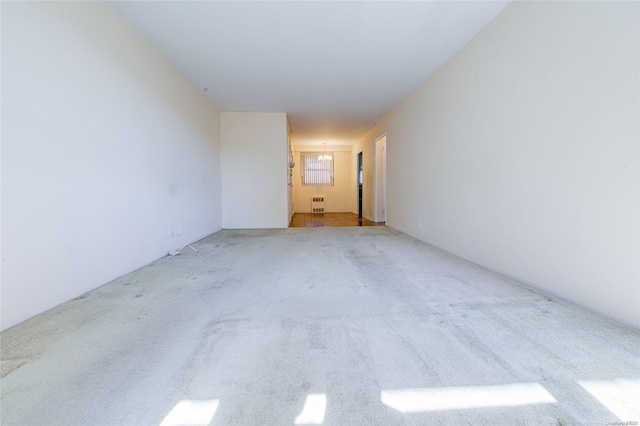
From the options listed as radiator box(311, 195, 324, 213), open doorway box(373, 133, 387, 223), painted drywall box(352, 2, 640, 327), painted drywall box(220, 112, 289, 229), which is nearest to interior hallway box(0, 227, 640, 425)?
painted drywall box(352, 2, 640, 327)

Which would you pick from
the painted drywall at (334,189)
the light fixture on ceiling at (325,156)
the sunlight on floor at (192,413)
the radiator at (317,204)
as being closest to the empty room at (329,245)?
the sunlight on floor at (192,413)

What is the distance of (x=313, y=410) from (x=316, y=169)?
9.41 meters

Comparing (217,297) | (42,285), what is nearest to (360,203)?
(217,297)

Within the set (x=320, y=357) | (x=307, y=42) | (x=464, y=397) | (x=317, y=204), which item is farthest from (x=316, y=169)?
(x=464, y=397)

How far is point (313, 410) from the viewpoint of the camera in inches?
36.9

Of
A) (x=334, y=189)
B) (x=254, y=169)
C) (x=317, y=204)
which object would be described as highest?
(x=254, y=169)

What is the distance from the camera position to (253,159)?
18.9 feet

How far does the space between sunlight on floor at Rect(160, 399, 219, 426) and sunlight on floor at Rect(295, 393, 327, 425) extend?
32 cm

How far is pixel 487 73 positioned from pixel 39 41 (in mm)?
3665

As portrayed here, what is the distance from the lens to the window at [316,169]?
9.95 meters

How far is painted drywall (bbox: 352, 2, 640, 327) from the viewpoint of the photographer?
1.52 meters

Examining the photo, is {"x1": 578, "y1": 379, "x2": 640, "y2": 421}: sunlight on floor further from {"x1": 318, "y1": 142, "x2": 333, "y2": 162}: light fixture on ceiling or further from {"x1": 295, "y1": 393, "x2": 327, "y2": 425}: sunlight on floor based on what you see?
{"x1": 318, "y1": 142, "x2": 333, "y2": 162}: light fixture on ceiling

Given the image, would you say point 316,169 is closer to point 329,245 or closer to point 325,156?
point 325,156

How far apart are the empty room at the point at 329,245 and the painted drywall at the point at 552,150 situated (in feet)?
0.05
